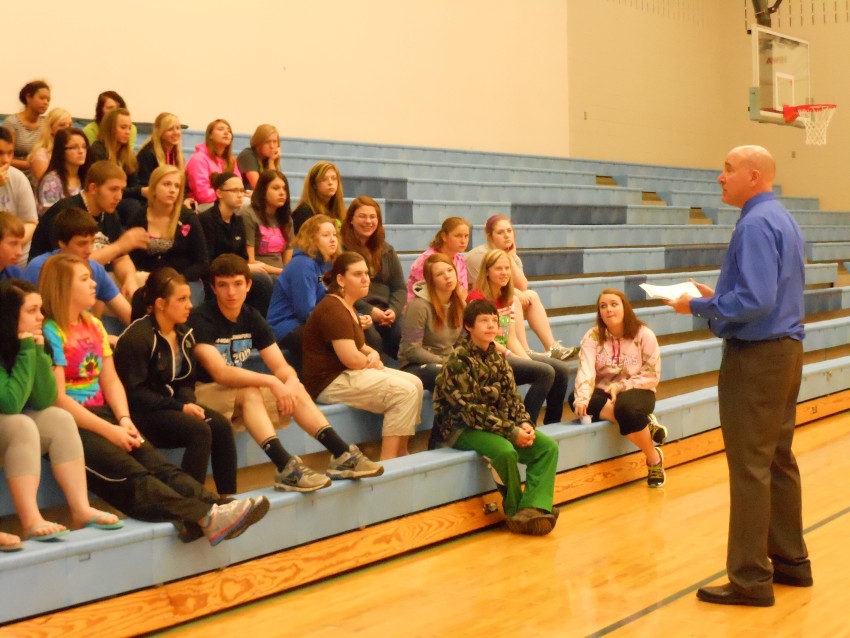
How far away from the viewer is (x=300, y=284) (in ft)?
14.4

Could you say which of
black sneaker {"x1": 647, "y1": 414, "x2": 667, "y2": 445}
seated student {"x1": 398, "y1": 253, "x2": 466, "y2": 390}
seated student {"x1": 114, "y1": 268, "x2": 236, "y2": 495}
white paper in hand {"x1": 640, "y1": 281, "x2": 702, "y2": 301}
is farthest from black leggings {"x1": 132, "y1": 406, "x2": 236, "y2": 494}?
black sneaker {"x1": 647, "y1": 414, "x2": 667, "y2": 445}

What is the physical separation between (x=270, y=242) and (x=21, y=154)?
4.72 ft

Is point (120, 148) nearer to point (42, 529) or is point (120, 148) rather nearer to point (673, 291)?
point (42, 529)

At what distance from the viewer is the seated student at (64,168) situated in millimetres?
4453

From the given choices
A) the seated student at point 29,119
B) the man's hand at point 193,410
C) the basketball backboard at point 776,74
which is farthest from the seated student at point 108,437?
the basketball backboard at point 776,74

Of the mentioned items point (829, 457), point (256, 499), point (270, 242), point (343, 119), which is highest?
point (343, 119)

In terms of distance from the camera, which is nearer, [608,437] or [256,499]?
[256,499]

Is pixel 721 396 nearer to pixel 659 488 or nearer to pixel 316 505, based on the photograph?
pixel 316 505

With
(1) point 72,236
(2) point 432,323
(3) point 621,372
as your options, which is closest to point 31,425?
(1) point 72,236

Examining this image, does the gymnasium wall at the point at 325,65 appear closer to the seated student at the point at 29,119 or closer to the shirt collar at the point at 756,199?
the seated student at the point at 29,119

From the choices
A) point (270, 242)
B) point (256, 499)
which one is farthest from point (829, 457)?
point (256, 499)

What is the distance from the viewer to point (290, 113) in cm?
772

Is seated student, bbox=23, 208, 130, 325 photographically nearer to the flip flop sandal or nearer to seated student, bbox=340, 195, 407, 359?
the flip flop sandal

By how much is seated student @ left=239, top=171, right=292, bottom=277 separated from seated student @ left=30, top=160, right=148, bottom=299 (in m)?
0.64
